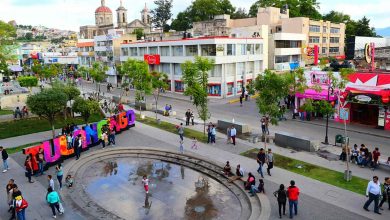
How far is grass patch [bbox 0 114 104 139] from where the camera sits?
3125 centimetres

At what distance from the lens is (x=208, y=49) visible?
169ft

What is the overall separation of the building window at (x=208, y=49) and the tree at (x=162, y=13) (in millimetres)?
68782

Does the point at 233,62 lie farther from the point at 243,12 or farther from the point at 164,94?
the point at 243,12

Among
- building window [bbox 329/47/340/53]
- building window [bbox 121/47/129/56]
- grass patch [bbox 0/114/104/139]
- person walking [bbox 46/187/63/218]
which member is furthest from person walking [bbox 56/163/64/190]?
building window [bbox 329/47/340/53]

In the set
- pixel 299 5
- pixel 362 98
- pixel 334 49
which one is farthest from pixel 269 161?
pixel 299 5

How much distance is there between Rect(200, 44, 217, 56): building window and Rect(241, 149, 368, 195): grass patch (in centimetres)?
2936

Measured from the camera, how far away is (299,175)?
20016 mm

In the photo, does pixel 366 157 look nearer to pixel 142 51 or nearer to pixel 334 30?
pixel 142 51

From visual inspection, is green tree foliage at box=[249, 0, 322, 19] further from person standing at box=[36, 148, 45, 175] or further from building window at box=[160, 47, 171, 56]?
person standing at box=[36, 148, 45, 175]

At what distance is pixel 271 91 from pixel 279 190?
951cm

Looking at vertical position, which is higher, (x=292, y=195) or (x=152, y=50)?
(x=152, y=50)

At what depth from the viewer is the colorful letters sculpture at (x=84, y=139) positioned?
21.9 metres

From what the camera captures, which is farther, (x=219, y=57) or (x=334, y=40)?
(x=334, y=40)

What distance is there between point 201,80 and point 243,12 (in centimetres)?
8906
